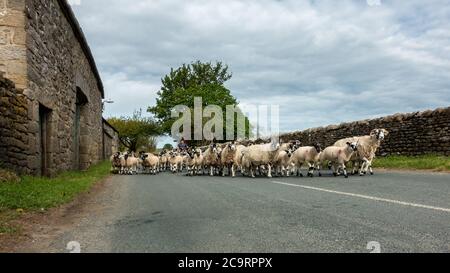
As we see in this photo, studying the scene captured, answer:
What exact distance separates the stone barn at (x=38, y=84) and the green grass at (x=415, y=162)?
1396 cm

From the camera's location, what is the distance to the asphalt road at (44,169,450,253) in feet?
16.2

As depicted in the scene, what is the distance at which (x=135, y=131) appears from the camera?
88375mm

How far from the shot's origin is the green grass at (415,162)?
1770cm

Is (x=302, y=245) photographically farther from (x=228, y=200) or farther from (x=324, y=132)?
(x=324, y=132)

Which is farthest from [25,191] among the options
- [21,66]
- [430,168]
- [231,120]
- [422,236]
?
[231,120]

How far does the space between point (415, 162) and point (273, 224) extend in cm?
1504

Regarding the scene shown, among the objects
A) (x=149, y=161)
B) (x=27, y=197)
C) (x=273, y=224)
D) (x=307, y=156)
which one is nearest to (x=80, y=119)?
(x=149, y=161)

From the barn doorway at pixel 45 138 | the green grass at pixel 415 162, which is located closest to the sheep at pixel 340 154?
the green grass at pixel 415 162

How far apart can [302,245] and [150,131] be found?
8532cm

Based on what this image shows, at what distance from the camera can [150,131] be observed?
8881 cm

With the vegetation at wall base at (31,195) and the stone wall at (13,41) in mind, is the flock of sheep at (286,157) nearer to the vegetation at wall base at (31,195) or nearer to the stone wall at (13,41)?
the vegetation at wall base at (31,195)

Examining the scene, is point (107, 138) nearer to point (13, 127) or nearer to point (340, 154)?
point (340, 154)
